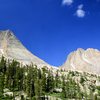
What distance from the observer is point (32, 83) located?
19812 cm

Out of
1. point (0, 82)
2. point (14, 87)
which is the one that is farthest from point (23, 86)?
point (0, 82)

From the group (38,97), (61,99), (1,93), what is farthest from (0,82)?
(61,99)

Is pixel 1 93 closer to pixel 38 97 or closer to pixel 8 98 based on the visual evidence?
pixel 8 98

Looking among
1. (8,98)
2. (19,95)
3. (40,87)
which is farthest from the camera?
(40,87)

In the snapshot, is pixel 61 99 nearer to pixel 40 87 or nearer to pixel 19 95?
pixel 40 87

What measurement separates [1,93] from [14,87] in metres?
24.9

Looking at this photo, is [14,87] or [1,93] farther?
[14,87]

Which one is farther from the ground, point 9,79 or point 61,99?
point 9,79

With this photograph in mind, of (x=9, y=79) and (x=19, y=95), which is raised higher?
(x=9, y=79)

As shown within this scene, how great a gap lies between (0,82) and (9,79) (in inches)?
619

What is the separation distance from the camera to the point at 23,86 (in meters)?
196

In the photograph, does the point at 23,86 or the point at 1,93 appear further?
the point at 23,86

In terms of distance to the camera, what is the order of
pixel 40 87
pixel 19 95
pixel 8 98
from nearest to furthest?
A: pixel 8 98 < pixel 19 95 < pixel 40 87

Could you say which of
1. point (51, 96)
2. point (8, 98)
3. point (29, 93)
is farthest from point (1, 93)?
point (51, 96)
